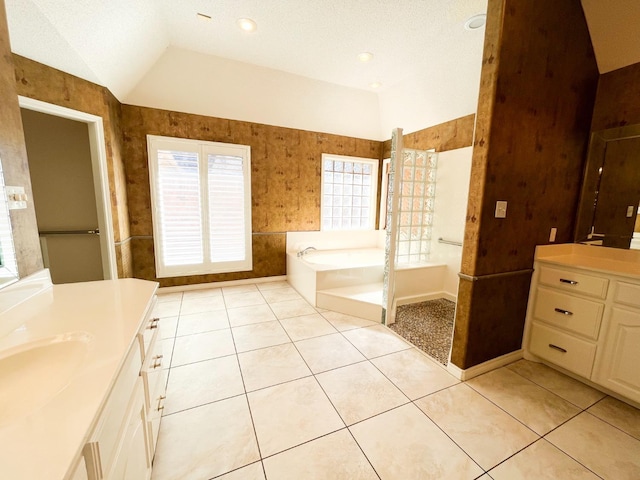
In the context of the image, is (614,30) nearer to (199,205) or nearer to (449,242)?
(449,242)

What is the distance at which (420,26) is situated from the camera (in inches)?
92.2

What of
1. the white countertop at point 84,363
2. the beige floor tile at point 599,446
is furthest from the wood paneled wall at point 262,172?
the beige floor tile at point 599,446

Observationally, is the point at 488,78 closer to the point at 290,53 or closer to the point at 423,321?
the point at 290,53

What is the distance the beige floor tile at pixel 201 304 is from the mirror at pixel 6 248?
184 cm

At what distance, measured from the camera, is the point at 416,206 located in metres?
3.34

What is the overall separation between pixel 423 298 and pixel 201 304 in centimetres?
291

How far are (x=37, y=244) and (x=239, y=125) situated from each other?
2.72 m

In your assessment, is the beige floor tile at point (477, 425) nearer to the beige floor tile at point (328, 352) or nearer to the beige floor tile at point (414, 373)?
the beige floor tile at point (414, 373)

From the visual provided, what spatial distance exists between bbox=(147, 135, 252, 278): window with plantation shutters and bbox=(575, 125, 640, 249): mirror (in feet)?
12.1

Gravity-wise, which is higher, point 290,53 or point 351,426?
point 290,53

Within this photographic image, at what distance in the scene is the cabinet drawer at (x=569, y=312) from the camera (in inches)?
69.5

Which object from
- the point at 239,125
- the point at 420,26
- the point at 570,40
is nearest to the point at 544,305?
the point at 570,40

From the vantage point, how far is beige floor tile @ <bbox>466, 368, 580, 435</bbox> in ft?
5.10

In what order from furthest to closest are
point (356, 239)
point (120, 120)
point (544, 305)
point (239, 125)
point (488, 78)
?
1. point (356, 239)
2. point (239, 125)
3. point (120, 120)
4. point (544, 305)
5. point (488, 78)
